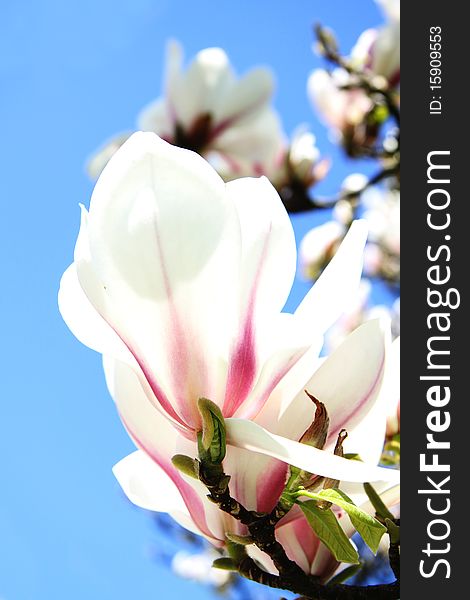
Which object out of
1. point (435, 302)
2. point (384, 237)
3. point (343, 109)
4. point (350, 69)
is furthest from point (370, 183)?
point (384, 237)

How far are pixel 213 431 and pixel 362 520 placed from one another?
0.08 meters

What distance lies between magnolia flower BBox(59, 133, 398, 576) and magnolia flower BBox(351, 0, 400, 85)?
1138 millimetres

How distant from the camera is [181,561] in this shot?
351 centimetres

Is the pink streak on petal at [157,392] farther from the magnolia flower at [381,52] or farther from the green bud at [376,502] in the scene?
the magnolia flower at [381,52]

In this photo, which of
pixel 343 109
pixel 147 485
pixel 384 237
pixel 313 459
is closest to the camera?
pixel 313 459

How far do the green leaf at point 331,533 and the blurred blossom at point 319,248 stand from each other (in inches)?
54.6

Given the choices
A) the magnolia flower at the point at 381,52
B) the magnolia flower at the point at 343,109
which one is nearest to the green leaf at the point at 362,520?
→ the magnolia flower at the point at 381,52

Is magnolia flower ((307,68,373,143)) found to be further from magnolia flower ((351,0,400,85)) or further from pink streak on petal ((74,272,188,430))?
pink streak on petal ((74,272,188,430))

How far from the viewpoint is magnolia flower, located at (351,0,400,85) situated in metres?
1.49

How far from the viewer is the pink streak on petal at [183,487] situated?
44cm

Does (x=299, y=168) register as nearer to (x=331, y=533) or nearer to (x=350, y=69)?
(x=350, y=69)

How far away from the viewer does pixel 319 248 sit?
5.94 ft

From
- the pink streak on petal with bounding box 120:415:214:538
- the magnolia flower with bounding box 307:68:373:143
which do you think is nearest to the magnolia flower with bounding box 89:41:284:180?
the magnolia flower with bounding box 307:68:373:143

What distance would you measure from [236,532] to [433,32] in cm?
35
